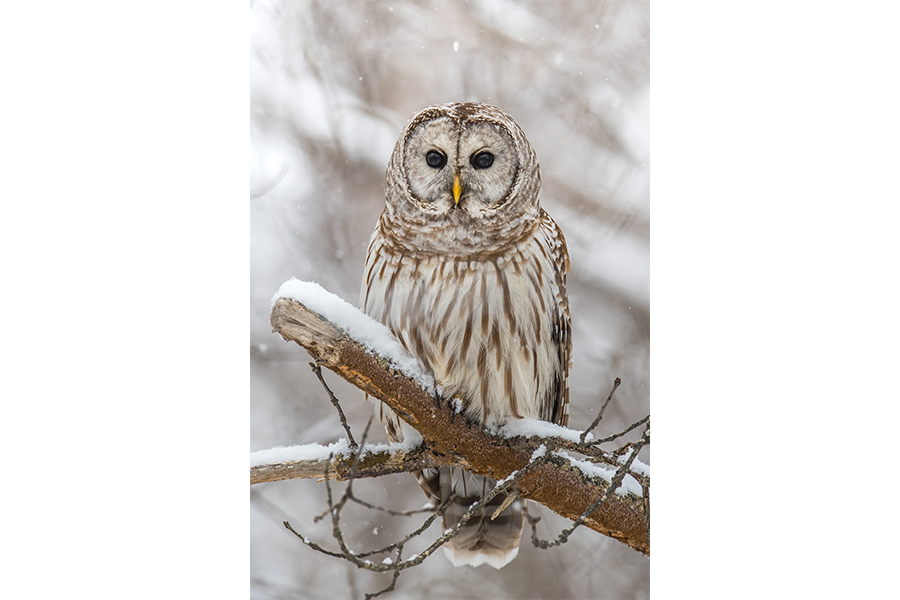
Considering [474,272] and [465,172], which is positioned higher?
[465,172]

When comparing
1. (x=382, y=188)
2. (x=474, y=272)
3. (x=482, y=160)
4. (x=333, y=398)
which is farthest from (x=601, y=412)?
(x=382, y=188)

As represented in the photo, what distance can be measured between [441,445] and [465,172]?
3.31 ft

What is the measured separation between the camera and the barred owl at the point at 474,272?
3465 mm

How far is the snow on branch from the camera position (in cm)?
315

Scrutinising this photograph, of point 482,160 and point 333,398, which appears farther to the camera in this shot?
point 482,160

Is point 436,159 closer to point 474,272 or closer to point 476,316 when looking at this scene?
point 474,272

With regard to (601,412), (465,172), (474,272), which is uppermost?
(465,172)

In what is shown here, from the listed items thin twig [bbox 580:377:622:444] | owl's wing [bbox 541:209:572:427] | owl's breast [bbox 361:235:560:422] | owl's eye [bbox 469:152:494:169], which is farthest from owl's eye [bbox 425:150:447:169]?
thin twig [bbox 580:377:622:444]

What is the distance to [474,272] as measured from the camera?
137 inches

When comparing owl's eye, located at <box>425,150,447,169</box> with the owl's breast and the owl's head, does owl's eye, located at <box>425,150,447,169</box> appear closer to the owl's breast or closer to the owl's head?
the owl's head

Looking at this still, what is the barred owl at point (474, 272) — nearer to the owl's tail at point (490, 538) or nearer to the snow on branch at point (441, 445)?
the owl's tail at point (490, 538)
